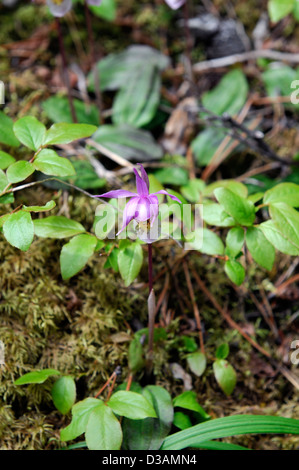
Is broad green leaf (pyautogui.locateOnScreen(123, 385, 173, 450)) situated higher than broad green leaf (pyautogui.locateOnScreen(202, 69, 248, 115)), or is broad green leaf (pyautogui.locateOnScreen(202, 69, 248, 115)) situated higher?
broad green leaf (pyautogui.locateOnScreen(202, 69, 248, 115))

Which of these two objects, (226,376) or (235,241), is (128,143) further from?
(226,376)

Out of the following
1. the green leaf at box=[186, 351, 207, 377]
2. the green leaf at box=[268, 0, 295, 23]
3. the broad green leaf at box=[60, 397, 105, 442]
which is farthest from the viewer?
the green leaf at box=[268, 0, 295, 23]

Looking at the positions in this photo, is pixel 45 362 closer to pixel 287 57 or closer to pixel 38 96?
pixel 38 96

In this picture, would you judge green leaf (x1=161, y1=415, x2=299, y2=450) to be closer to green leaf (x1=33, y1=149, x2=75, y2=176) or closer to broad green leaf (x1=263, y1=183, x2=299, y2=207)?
broad green leaf (x1=263, y1=183, x2=299, y2=207)

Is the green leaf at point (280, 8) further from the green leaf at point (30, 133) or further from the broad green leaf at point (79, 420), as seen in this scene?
the broad green leaf at point (79, 420)

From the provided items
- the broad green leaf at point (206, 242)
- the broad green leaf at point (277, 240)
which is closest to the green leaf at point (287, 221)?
the broad green leaf at point (277, 240)

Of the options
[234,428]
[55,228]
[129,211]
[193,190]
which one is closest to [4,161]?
[55,228]

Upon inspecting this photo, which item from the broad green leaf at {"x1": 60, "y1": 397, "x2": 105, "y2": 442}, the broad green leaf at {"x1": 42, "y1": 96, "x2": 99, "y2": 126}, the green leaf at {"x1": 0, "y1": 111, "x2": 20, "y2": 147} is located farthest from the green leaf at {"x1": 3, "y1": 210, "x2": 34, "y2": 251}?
the broad green leaf at {"x1": 42, "y1": 96, "x2": 99, "y2": 126}
